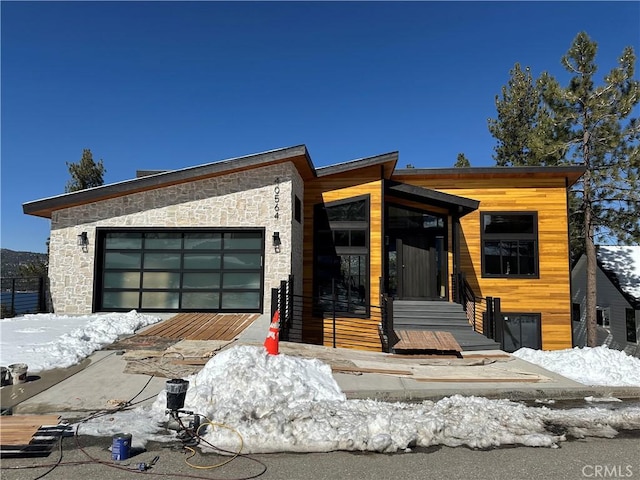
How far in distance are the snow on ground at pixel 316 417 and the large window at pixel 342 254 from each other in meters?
7.87

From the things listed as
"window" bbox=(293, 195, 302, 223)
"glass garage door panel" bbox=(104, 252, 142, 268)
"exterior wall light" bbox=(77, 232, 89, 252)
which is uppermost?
"window" bbox=(293, 195, 302, 223)

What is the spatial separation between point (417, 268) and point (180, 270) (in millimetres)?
8743

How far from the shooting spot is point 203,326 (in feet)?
32.6

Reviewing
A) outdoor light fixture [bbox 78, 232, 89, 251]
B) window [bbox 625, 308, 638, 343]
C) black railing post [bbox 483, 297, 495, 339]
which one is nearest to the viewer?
outdoor light fixture [bbox 78, 232, 89, 251]

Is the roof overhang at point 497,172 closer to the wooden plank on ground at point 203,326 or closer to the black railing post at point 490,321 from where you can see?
the black railing post at point 490,321

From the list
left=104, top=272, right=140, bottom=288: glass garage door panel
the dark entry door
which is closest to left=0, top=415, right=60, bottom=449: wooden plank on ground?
left=104, top=272, right=140, bottom=288: glass garage door panel

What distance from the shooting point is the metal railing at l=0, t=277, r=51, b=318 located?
36.2ft

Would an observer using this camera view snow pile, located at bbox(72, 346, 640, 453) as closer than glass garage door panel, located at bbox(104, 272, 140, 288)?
Yes

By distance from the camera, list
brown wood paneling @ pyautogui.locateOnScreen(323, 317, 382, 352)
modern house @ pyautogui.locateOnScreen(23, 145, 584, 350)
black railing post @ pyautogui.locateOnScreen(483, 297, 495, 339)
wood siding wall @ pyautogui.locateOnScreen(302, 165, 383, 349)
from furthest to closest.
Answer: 1. wood siding wall @ pyautogui.locateOnScreen(302, 165, 383, 349)
2. brown wood paneling @ pyautogui.locateOnScreen(323, 317, 382, 352)
3. black railing post @ pyautogui.locateOnScreen(483, 297, 495, 339)
4. modern house @ pyautogui.locateOnScreen(23, 145, 584, 350)

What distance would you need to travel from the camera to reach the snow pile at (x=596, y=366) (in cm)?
736

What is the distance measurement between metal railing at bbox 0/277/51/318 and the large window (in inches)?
333

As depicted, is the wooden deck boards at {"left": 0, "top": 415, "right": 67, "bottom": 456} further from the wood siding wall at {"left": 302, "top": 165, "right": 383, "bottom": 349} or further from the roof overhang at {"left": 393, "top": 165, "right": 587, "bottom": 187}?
the roof overhang at {"left": 393, "top": 165, "right": 587, "bottom": 187}

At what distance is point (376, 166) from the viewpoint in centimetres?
1443

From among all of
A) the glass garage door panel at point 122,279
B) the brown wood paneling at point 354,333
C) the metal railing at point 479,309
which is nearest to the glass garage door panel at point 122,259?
the glass garage door panel at point 122,279
